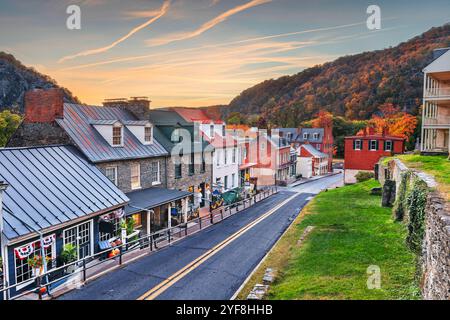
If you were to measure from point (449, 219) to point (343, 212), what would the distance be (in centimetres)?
1438

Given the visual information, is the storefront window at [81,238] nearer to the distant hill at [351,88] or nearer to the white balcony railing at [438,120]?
the white balcony railing at [438,120]

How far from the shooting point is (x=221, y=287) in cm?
1130

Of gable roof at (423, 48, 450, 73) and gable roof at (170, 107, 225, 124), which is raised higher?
gable roof at (423, 48, 450, 73)

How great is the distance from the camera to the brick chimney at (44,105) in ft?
61.9

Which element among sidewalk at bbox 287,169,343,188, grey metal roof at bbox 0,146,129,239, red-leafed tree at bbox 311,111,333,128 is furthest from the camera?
red-leafed tree at bbox 311,111,333,128

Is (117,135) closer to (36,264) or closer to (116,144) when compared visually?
(116,144)

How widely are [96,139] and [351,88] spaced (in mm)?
85592

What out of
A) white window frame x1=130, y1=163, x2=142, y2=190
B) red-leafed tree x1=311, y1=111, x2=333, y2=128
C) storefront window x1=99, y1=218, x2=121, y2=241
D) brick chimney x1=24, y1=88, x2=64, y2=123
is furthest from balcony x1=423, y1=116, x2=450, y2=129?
red-leafed tree x1=311, y1=111, x2=333, y2=128

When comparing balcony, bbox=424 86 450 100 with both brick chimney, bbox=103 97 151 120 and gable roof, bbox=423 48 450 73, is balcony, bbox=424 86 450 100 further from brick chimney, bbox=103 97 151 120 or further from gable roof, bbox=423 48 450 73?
brick chimney, bbox=103 97 151 120

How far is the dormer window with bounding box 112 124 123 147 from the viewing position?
68.1 feet

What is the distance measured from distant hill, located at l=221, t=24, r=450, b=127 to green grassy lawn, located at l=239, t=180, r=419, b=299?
67318mm

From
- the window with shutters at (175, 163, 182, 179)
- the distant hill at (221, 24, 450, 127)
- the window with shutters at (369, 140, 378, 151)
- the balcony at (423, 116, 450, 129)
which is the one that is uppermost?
the distant hill at (221, 24, 450, 127)

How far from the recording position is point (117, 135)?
2094cm
